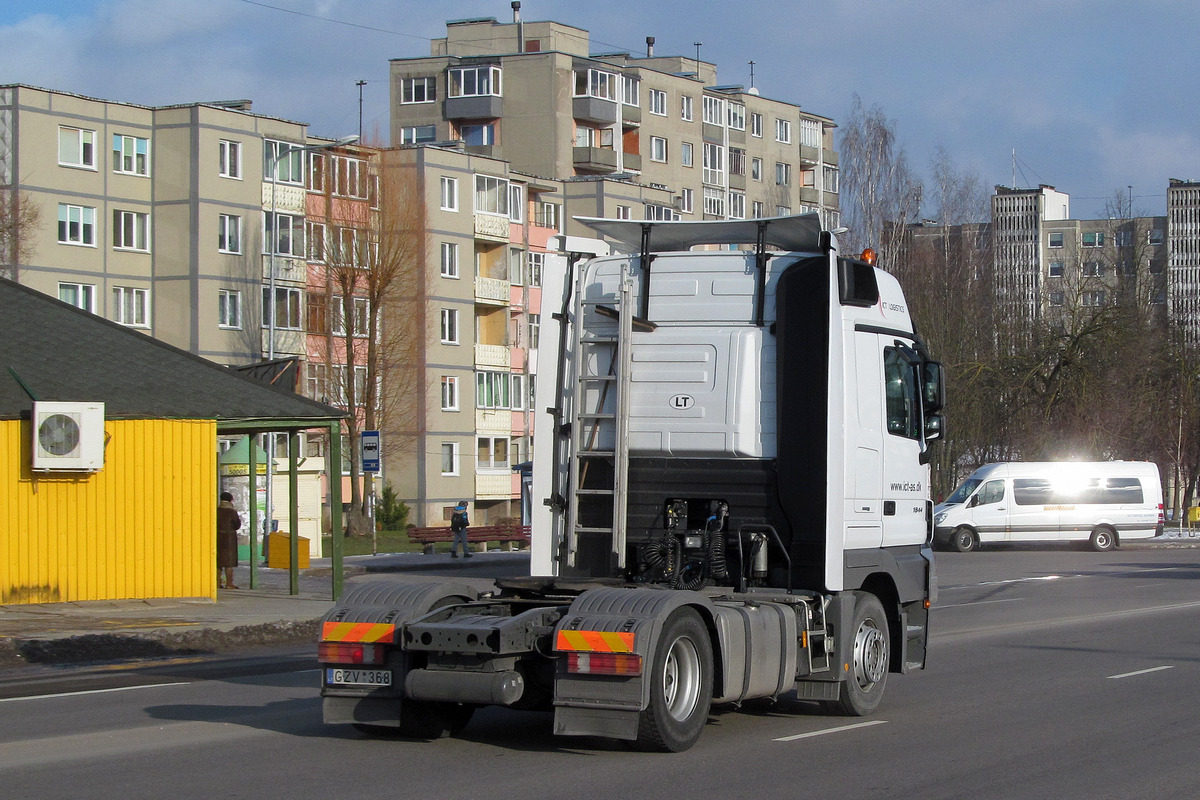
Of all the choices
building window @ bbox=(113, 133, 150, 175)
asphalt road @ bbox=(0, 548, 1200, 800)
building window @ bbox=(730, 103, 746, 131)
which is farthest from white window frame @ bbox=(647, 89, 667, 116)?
asphalt road @ bbox=(0, 548, 1200, 800)

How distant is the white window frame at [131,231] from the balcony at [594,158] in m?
32.4

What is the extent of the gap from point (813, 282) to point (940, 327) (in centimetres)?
5014

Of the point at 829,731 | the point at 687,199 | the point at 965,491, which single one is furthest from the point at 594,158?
the point at 829,731

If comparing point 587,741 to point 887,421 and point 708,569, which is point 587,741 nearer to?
point 708,569

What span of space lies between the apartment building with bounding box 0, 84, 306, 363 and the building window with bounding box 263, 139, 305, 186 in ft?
1.30

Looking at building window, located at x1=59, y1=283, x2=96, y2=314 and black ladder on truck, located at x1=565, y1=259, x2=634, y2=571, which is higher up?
building window, located at x1=59, y1=283, x2=96, y2=314

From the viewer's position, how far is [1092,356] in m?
55.2

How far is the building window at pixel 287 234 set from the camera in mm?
60656

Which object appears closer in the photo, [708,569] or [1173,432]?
[708,569]

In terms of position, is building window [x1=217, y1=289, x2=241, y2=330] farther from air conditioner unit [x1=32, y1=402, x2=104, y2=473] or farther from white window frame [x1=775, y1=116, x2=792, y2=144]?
white window frame [x1=775, y1=116, x2=792, y2=144]

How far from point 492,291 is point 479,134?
1969cm

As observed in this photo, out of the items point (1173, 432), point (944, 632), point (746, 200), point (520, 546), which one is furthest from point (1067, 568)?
point (746, 200)

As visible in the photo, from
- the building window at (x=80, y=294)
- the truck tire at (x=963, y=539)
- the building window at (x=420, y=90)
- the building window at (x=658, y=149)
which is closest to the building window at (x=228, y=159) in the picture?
the building window at (x=80, y=294)

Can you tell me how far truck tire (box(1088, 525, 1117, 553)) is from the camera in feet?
139
